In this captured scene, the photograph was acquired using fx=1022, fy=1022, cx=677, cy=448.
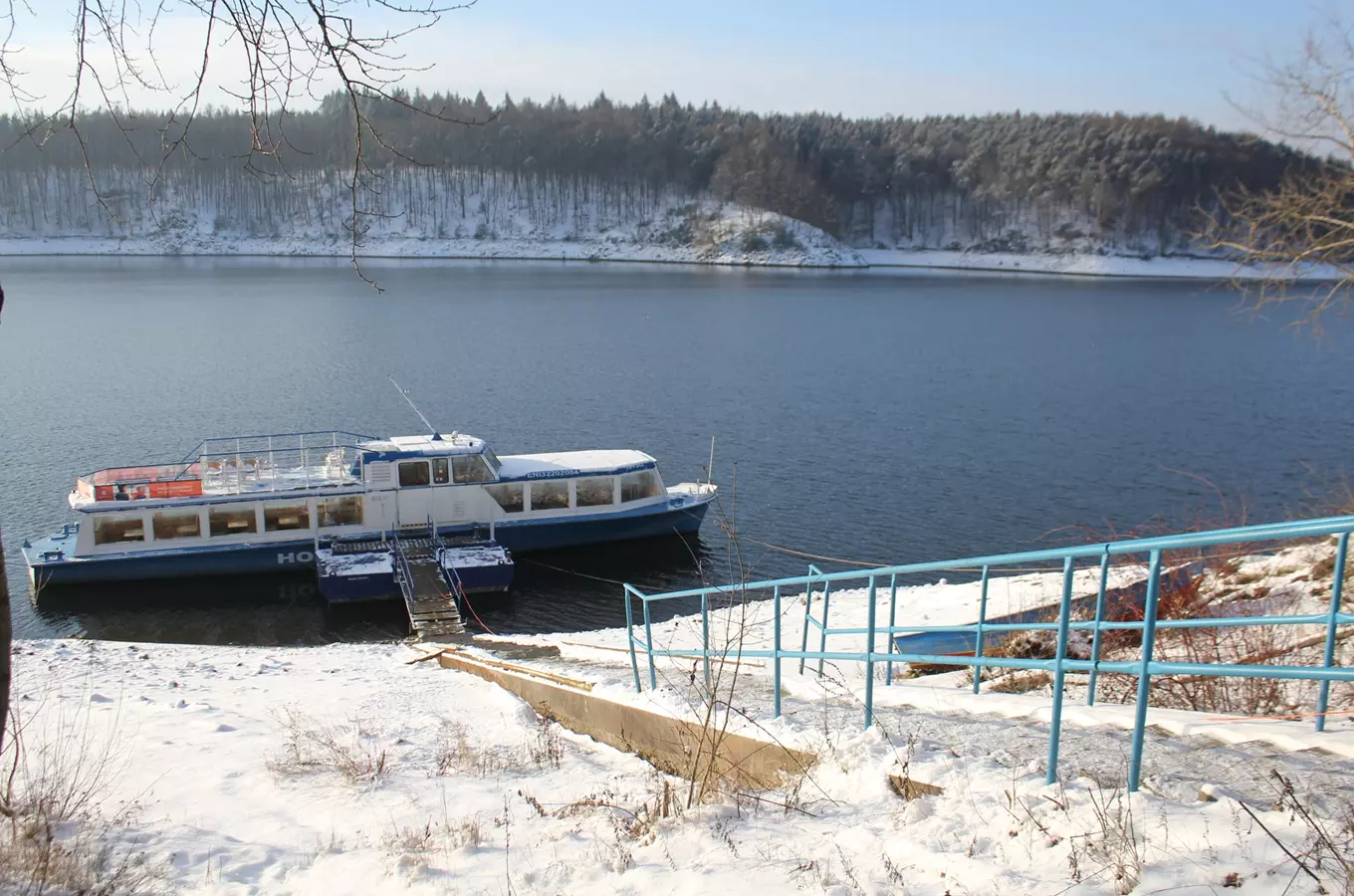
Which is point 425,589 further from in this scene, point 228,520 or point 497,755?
point 497,755

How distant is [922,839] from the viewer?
480cm

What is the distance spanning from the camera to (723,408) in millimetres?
41000

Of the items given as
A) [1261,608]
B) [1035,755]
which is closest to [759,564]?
[1261,608]

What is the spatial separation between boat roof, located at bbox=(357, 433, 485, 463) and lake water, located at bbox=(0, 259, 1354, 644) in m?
3.47

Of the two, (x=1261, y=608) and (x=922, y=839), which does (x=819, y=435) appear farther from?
(x=922, y=839)

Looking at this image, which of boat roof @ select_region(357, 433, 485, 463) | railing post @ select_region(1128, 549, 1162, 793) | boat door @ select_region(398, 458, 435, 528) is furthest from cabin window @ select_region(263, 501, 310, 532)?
railing post @ select_region(1128, 549, 1162, 793)

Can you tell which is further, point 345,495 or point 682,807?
point 345,495

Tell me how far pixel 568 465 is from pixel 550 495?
3.09 ft

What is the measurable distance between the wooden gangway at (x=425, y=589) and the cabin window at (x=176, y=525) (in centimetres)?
485

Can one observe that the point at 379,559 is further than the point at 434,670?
Yes

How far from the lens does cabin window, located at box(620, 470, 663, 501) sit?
89.7ft

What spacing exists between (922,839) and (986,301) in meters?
86.2

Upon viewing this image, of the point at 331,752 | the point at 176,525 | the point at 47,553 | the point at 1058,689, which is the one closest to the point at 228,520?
the point at 176,525

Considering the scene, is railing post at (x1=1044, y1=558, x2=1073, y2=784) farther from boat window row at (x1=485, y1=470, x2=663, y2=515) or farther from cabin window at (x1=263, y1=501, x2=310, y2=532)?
cabin window at (x1=263, y1=501, x2=310, y2=532)
